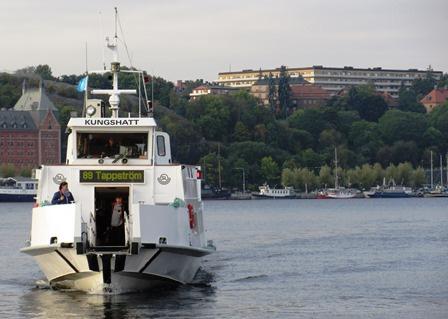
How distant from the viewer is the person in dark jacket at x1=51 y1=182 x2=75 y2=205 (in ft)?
137

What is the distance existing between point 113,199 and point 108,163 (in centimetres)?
117

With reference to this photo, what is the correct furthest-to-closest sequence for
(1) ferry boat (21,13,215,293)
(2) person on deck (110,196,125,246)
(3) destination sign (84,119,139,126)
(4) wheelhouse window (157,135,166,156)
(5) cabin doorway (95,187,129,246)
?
(4) wheelhouse window (157,135,166,156), (3) destination sign (84,119,139,126), (5) cabin doorway (95,187,129,246), (2) person on deck (110,196,125,246), (1) ferry boat (21,13,215,293)

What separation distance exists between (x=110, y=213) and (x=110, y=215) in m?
0.07

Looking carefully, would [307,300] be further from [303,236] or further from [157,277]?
[303,236]

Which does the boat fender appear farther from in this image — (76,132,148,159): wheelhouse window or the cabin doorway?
(76,132,148,159): wheelhouse window

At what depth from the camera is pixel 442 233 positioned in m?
85.1

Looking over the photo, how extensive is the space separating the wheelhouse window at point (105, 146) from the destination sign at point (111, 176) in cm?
127

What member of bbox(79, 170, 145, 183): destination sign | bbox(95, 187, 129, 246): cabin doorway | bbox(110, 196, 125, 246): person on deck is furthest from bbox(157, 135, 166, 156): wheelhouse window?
bbox(110, 196, 125, 246): person on deck

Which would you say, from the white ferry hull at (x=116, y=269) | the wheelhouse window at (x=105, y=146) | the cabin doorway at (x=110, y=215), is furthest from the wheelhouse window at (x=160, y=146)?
the white ferry hull at (x=116, y=269)

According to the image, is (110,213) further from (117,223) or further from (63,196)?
(63,196)

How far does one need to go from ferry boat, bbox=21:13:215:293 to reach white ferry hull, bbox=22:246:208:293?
28mm

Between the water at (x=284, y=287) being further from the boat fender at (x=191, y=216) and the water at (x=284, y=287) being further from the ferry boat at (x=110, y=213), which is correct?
the boat fender at (x=191, y=216)

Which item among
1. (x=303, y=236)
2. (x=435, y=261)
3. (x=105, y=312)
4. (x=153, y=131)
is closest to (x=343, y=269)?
(x=435, y=261)

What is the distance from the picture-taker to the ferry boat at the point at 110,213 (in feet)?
133
